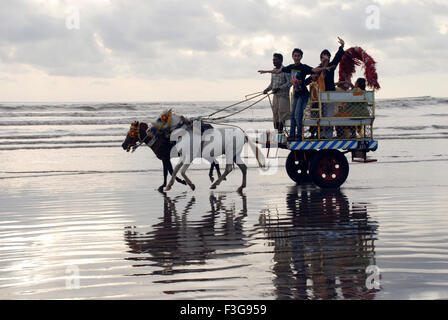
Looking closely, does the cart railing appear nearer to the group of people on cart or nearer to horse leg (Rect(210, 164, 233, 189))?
the group of people on cart

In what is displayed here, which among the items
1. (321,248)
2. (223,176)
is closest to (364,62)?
(223,176)

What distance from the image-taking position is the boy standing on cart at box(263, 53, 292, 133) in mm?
15711

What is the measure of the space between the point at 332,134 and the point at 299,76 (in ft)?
5.03

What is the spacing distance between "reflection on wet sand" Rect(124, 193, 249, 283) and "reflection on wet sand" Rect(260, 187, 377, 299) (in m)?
0.51

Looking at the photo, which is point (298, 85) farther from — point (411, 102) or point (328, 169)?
point (411, 102)

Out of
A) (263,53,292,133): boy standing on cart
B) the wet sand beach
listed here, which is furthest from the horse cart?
the wet sand beach

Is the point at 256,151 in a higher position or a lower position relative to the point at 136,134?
lower

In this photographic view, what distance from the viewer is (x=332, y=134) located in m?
15.8

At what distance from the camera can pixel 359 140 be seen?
619 inches

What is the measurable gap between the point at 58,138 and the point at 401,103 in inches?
1479

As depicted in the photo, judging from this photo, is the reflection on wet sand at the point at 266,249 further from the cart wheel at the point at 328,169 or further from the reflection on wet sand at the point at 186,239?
the cart wheel at the point at 328,169

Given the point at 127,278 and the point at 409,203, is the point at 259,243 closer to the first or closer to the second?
the point at 127,278

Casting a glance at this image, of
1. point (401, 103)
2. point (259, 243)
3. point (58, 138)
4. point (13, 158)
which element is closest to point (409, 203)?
point (259, 243)
